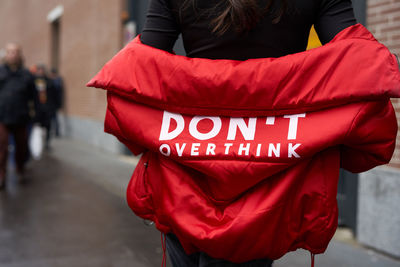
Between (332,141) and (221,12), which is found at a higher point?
(221,12)

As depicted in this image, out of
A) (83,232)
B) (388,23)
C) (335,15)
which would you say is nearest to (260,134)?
(335,15)

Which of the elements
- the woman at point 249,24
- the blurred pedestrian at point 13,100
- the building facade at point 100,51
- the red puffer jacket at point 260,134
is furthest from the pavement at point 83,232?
the woman at point 249,24

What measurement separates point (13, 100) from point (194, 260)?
238 inches

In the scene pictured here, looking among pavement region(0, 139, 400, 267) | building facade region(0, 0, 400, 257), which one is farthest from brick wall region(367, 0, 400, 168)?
pavement region(0, 139, 400, 267)

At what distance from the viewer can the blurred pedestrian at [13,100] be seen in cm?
669

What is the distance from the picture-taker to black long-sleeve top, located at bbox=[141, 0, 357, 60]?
1295mm

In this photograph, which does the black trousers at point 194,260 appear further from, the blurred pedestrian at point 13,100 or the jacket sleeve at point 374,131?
the blurred pedestrian at point 13,100

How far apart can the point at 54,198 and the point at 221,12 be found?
17.6ft

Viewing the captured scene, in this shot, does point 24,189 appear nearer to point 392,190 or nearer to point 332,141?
point 392,190

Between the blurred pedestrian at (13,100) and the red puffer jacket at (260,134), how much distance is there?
5.89 meters

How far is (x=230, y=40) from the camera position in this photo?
51.8 inches

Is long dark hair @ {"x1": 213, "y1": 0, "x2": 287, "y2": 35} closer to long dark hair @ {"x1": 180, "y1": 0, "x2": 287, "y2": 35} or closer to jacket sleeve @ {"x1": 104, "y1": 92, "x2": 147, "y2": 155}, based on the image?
A: long dark hair @ {"x1": 180, "y1": 0, "x2": 287, "y2": 35}

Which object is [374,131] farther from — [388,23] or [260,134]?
[388,23]

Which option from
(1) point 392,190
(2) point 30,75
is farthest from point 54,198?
(1) point 392,190
